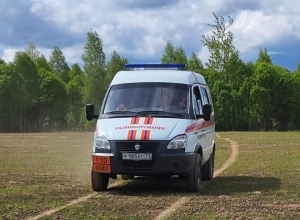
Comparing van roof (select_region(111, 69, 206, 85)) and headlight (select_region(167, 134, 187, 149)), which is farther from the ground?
van roof (select_region(111, 69, 206, 85))

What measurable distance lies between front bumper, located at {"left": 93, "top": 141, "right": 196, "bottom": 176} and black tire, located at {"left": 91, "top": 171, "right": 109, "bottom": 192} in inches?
21.4

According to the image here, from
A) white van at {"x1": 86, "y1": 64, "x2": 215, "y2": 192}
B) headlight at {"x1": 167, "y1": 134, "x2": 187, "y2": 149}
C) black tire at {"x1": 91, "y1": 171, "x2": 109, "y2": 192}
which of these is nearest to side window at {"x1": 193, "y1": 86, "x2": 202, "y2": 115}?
white van at {"x1": 86, "y1": 64, "x2": 215, "y2": 192}

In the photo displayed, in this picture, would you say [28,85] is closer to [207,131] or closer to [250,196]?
[207,131]

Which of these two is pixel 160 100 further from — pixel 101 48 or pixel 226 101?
pixel 101 48

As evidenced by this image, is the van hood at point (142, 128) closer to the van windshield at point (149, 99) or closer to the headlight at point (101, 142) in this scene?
the headlight at point (101, 142)

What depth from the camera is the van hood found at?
37.5 feet

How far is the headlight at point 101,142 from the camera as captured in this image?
11.7 m

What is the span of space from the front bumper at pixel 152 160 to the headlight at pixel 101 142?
120 millimetres

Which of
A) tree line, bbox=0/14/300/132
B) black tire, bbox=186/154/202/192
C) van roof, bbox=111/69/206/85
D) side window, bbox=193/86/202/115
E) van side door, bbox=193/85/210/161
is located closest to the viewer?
black tire, bbox=186/154/202/192

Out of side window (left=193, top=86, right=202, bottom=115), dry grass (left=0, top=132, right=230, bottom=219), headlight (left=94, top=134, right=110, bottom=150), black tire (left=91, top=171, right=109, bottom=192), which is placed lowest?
dry grass (left=0, top=132, right=230, bottom=219)

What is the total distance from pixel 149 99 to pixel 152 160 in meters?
1.72

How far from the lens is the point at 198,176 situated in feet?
39.9

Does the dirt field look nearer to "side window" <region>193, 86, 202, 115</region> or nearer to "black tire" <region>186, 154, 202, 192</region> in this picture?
"black tire" <region>186, 154, 202, 192</region>

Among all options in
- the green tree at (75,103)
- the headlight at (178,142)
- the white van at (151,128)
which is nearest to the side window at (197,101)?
the white van at (151,128)
